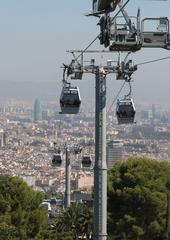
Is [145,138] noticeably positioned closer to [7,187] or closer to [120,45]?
[7,187]

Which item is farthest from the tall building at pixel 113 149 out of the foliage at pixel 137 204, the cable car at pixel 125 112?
the cable car at pixel 125 112

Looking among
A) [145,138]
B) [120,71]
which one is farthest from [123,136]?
[120,71]

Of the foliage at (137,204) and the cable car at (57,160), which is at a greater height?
the cable car at (57,160)

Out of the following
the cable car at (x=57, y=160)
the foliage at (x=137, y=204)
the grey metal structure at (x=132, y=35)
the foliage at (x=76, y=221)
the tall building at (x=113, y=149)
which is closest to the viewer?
the grey metal structure at (x=132, y=35)

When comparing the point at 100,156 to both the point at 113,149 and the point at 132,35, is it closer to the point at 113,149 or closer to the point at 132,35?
the point at 132,35

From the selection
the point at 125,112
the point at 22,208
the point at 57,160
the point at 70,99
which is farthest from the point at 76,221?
the point at 125,112

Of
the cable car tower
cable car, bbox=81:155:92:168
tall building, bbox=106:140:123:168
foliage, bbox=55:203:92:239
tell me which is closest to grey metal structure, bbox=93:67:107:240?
the cable car tower

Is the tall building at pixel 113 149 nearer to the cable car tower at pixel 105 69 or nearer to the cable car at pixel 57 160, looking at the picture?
the cable car at pixel 57 160
